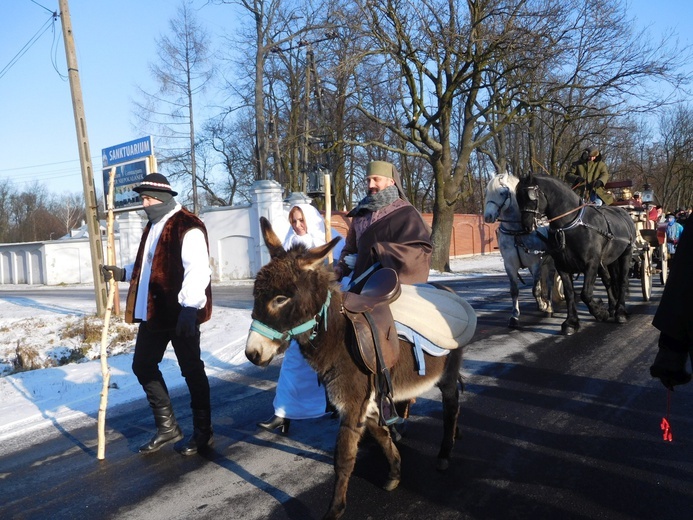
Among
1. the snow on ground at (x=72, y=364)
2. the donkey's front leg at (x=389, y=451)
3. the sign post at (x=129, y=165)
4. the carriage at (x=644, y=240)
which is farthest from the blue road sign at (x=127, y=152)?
the carriage at (x=644, y=240)

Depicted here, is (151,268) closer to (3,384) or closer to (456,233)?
(3,384)

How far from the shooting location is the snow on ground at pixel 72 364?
5887mm

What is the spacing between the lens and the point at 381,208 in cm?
429

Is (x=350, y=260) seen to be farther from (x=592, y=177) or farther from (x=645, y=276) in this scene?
(x=645, y=276)

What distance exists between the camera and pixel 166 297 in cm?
436

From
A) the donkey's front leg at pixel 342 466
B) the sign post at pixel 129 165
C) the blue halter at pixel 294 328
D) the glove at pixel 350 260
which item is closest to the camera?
the blue halter at pixel 294 328

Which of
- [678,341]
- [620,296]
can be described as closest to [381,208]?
[678,341]

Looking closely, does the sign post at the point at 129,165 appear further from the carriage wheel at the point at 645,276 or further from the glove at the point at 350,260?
the carriage wheel at the point at 645,276

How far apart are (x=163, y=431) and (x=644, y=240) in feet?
35.9

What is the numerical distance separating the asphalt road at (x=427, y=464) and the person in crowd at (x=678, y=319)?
115 centimetres

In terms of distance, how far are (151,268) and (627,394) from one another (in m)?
4.69

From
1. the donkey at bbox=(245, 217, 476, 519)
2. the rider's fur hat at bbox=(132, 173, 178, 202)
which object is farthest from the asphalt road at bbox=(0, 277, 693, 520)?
the rider's fur hat at bbox=(132, 173, 178, 202)

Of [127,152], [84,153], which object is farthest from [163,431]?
[84,153]

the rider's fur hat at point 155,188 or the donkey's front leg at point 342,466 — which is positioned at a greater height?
the rider's fur hat at point 155,188
